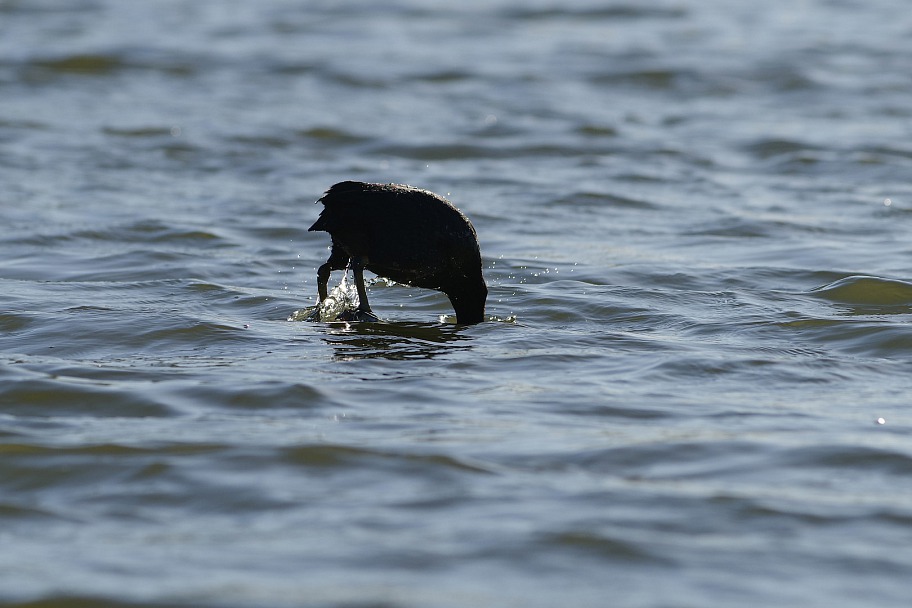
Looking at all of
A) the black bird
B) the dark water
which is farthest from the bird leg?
the dark water

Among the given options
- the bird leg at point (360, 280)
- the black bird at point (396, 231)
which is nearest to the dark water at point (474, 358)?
the bird leg at point (360, 280)

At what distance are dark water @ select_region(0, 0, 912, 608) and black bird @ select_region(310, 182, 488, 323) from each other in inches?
16.9

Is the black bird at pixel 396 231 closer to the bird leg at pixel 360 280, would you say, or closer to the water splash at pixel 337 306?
the bird leg at pixel 360 280

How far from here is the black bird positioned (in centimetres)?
656

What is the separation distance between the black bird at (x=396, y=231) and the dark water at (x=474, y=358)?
0.43 metres

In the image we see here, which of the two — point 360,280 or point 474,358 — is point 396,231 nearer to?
point 360,280

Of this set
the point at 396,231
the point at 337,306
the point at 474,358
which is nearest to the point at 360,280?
the point at 396,231

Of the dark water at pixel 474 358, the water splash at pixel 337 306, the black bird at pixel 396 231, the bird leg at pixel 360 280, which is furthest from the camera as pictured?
the water splash at pixel 337 306

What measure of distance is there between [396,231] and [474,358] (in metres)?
0.74

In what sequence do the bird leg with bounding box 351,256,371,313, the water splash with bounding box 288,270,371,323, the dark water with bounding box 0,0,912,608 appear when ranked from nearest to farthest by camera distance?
the dark water with bounding box 0,0,912,608
the bird leg with bounding box 351,256,371,313
the water splash with bounding box 288,270,371,323

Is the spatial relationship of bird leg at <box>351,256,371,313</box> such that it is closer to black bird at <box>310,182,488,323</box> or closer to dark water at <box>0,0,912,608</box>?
black bird at <box>310,182,488,323</box>

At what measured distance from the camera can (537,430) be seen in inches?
206

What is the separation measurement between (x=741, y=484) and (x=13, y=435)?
2.80 m

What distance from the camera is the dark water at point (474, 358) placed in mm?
4055
